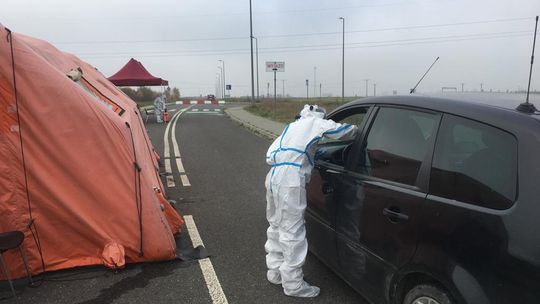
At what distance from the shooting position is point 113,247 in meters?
4.27

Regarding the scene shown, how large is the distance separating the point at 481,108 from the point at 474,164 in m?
0.38

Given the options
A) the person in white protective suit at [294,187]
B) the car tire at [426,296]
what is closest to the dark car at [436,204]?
the car tire at [426,296]

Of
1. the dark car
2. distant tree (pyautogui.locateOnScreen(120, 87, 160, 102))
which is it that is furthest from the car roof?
distant tree (pyautogui.locateOnScreen(120, 87, 160, 102))

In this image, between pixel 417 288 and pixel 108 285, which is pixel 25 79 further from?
pixel 417 288

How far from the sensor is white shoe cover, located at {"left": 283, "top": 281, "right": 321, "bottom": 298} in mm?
3721

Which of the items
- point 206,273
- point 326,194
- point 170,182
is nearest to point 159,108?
point 170,182

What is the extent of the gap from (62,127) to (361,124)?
9.15 ft

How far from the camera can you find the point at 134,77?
24.6 meters

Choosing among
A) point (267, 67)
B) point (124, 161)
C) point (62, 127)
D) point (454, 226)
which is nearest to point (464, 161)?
point (454, 226)

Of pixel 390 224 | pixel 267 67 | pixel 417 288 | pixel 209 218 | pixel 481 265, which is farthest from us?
pixel 267 67

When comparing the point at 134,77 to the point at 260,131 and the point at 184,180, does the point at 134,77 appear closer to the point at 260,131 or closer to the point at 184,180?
the point at 260,131

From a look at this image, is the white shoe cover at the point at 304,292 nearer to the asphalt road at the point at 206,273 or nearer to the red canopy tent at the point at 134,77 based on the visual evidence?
the asphalt road at the point at 206,273

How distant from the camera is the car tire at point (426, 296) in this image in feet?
8.18

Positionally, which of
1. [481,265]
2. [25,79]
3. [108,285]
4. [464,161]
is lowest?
[108,285]
